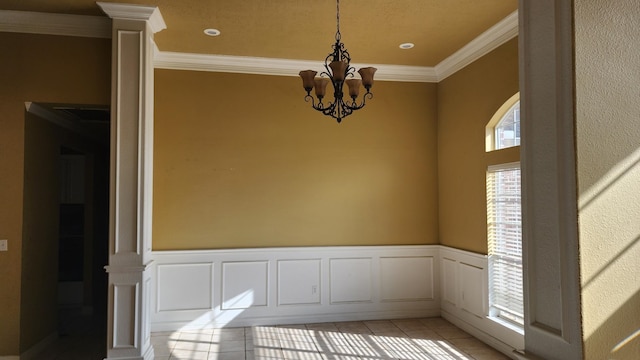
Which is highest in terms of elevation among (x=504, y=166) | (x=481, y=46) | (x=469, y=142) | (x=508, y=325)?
(x=481, y=46)

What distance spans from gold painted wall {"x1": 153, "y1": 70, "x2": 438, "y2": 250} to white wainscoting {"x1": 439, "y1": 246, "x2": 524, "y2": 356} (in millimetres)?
518

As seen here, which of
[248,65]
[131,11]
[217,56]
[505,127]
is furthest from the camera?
[248,65]

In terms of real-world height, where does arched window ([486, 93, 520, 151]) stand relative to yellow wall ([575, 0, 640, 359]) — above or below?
above

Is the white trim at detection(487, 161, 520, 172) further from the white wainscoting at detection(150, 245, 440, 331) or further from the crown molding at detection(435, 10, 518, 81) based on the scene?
the white wainscoting at detection(150, 245, 440, 331)

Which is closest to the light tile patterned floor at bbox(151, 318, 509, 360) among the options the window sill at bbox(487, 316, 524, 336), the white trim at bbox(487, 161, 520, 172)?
the window sill at bbox(487, 316, 524, 336)

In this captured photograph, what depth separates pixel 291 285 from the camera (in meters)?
5.23

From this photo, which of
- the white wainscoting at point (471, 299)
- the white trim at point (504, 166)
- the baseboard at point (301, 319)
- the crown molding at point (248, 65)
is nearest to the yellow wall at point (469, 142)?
the white trim at point (504, 166)

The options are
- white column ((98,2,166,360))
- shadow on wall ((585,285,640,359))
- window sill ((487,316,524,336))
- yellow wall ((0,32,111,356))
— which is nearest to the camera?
shadow on wall ((585,285,640,359))

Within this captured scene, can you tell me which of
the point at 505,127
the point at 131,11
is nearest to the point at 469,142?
the point at 505,127

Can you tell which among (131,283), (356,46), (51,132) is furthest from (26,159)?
(356,46)

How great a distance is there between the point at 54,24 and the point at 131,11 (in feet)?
2.57

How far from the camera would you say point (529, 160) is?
5.11ft

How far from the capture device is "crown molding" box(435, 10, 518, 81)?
407 centimetres

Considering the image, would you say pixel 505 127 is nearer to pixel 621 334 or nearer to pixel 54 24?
pixel 621 334
